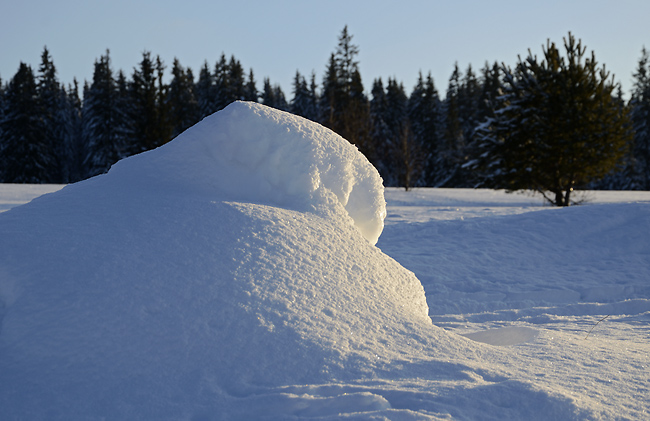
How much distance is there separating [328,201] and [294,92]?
5580 centimetres

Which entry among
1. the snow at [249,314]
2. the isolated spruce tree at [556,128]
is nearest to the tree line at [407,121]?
the isolated spruce tree at [556,128]

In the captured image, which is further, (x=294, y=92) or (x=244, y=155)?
(x=294, y=92)

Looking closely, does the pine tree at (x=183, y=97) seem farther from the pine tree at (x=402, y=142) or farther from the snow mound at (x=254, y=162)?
the snow mound at (x=254, y=162)

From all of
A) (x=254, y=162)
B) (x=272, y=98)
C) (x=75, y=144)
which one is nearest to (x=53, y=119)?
(x=75, y=144)

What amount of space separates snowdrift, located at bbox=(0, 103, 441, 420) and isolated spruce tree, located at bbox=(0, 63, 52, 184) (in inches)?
1501

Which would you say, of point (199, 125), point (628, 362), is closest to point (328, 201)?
point (199, 125)

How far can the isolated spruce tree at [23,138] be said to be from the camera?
36250 mm

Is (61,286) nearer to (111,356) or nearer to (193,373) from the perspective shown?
(111,356)

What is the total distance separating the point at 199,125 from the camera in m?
4.08

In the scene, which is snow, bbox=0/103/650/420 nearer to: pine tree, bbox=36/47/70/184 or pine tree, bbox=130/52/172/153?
pine tree, bbox=130/52/172/153

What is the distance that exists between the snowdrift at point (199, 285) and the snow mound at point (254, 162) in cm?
1

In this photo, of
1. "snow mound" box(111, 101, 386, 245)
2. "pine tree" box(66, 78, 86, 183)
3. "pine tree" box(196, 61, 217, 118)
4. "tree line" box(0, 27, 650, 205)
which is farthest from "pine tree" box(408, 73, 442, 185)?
"snow mound" box(111, 101, 386, 245)

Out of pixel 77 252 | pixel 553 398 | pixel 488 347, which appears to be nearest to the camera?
pixel 553 398

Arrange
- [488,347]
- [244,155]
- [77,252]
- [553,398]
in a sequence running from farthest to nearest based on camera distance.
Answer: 1. [244,155]
2. [488,347]
3. [77,252]
4. [553,398]
